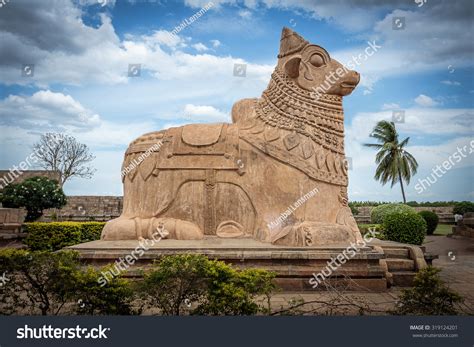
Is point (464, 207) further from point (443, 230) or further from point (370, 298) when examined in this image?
point (370, 298)

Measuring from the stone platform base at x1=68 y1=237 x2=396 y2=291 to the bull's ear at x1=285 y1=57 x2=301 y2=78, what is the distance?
2.69 m

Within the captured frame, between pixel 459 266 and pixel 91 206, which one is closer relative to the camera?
pixel 459 266

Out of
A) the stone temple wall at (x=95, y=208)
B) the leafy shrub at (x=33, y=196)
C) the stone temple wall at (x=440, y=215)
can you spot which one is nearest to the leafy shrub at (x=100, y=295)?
the leafy shrub at (x=33, y=196)

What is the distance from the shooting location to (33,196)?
659 inches

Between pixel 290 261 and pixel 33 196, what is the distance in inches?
603

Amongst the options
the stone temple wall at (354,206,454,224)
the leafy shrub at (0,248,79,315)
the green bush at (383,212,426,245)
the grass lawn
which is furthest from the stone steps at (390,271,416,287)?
the stone temple wall at (354,206,454,224)

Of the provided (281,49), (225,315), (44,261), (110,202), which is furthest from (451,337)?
(110,202)

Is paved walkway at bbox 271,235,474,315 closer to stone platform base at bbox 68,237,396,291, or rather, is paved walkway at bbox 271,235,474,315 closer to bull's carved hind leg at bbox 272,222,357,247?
stone platform base at bbox 68,237,396,291

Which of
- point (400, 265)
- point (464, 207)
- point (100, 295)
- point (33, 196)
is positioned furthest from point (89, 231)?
point (464, 207)

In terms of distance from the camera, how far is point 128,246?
204 inches

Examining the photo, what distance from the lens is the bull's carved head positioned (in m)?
5.91

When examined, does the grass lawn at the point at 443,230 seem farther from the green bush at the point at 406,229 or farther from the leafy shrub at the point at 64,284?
the leafy shrub at the point at 64,284

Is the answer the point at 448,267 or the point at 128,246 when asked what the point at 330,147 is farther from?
the point at 448,267

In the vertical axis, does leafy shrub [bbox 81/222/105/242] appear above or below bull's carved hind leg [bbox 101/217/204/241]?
below
